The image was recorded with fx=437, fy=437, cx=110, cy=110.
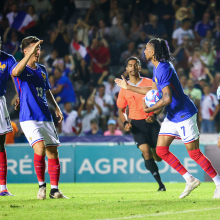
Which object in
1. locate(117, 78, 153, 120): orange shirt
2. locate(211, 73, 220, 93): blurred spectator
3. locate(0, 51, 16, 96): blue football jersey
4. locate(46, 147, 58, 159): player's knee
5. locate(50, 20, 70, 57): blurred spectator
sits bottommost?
locate(46, 147, 58, 159): player's knee

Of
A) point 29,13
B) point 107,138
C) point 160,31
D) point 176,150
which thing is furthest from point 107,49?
point 176,150

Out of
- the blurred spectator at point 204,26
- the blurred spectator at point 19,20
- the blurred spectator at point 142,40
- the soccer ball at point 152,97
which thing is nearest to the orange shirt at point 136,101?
the soccer ball at point 152,97

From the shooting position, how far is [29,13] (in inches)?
651

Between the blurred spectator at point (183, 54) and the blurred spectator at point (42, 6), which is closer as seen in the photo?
the blurred spectator at point (183, 54)

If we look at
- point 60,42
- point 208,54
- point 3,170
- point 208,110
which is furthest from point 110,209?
point 60,42

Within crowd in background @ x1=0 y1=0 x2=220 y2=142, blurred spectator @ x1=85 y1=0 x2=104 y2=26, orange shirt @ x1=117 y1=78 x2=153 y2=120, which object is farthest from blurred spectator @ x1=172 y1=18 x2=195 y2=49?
orange shirt @ x1=117 y1=78 x2=153 y2=120

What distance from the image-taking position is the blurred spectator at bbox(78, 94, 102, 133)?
44.7ft

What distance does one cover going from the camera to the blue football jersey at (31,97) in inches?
240

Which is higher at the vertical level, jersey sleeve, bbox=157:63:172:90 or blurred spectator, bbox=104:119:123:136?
jersey sleeve, bbox=157:63:172:90

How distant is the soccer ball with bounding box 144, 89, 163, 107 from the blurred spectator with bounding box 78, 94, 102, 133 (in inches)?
293

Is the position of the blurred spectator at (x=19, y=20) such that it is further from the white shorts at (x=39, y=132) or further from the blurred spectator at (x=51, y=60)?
the white shorts at (x=39, y=132)

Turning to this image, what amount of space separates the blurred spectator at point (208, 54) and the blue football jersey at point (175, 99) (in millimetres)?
9528

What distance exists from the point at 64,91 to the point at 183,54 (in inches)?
175

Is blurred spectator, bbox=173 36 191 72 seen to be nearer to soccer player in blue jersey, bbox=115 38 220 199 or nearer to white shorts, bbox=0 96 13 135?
soccer player in blue jersey, bbox=115 38 220 199
